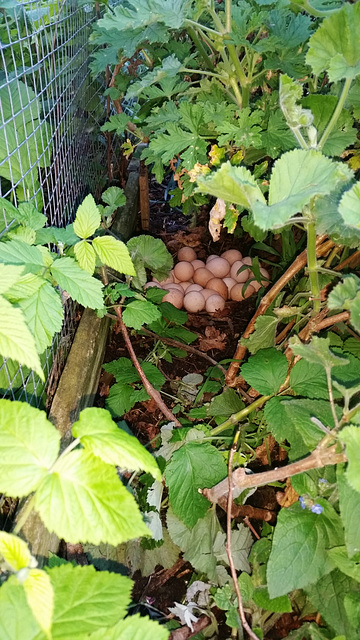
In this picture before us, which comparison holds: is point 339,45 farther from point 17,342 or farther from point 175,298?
point 175,298

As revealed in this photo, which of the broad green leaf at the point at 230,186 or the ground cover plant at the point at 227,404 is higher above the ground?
the broad green leaf at the point at 230,186

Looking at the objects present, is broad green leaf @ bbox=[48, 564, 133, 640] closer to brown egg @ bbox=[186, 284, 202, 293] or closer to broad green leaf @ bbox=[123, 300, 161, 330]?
broad green leaf @ bbox=[123, 300, 161, 330]

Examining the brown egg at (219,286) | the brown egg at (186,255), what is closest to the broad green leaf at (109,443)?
the brown egg at (219,286)

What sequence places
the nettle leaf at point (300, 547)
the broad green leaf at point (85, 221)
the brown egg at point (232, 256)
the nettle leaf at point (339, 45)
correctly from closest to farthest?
the nettle leaf at point (339, 45) < the nettle leaf at point (300, 547) < the broad green leaf at point (85, 221) < the brown egg at point (232, 256)

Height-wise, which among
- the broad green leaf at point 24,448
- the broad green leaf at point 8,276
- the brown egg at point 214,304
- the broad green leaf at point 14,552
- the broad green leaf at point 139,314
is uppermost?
the broad green leaf at point 8,276

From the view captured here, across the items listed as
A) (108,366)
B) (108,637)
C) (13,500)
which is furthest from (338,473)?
(108,366)

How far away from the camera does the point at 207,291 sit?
2.38 meters

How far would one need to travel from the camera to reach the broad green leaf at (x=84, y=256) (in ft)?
3.68

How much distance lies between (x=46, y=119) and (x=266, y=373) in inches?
42.8

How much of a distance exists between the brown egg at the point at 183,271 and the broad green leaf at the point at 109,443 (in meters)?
1.79

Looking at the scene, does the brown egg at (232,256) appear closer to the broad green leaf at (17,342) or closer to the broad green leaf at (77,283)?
the broad green leaf at (77,283)

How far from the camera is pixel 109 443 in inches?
25.4

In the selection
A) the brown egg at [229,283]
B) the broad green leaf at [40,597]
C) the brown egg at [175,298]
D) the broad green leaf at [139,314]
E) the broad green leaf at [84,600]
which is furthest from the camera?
the brown egg at [229,283]

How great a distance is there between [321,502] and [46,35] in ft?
5.04
